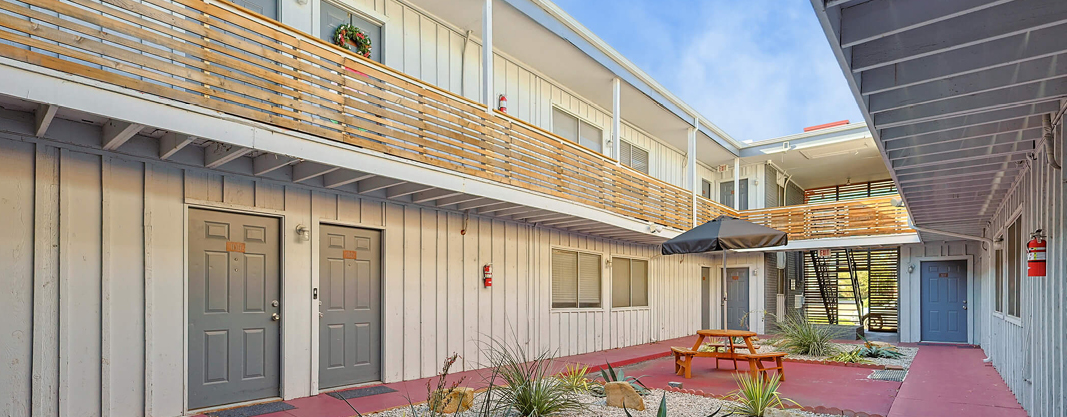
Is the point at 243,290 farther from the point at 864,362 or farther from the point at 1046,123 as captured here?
the point at 864,362

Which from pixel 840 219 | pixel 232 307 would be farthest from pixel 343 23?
pixel 840 219

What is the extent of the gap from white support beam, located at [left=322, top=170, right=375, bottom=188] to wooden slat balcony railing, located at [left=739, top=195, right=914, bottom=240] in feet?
37.5

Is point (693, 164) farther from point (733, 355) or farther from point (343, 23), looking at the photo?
point (343, 23)

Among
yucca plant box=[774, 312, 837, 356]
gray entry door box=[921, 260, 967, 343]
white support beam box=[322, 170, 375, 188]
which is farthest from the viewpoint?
gray entry door box=[921, 260, 967, 343]

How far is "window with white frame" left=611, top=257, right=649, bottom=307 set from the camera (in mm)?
12719

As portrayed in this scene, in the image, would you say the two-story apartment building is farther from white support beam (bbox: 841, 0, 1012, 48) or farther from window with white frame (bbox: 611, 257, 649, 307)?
white support beam (bbox: 841, 0, 1012, 48)

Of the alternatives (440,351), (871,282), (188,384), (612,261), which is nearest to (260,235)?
(188,384)

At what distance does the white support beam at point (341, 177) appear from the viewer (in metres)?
6.45

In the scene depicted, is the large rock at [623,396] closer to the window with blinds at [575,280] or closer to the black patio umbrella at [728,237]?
the black patio umbrella at [728,237]

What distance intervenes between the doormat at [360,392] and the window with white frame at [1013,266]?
723cm

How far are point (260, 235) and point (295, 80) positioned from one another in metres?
1.81

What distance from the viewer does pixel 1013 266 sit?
7402 mm

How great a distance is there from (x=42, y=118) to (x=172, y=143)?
898 mm

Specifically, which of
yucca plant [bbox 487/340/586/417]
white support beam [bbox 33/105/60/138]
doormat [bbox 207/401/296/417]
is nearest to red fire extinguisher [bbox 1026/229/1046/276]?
yucca plant [bbox 487/340/586/417]
